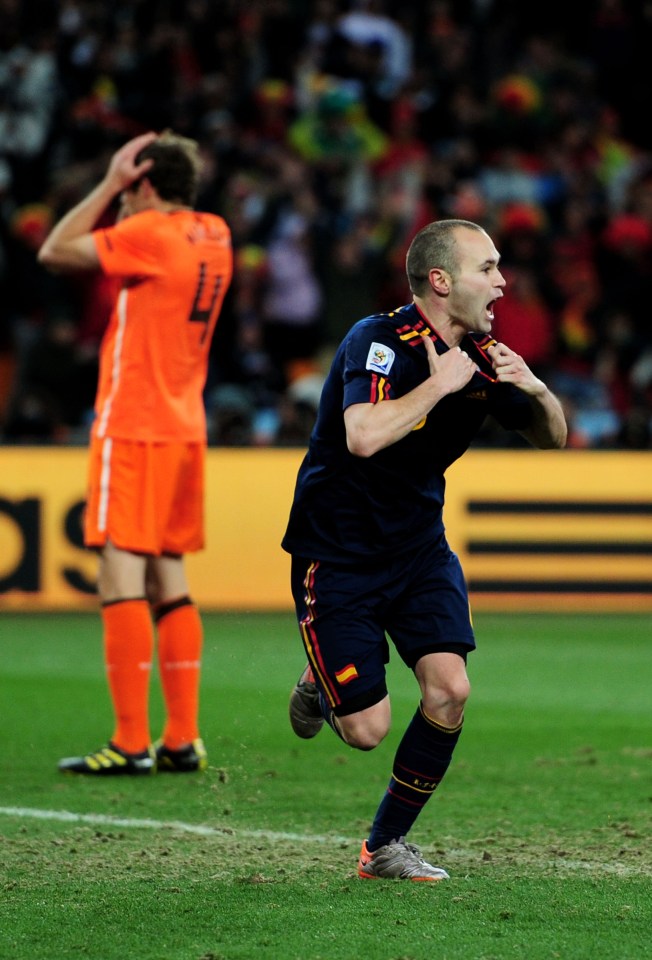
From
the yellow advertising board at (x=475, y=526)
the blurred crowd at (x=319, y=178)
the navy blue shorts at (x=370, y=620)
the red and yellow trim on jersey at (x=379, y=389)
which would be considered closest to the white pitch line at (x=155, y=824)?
the navy blue shorts at (x=370, y=620)

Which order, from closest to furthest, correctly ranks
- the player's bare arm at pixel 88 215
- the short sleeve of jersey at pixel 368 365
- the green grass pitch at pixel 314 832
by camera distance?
the green grass pitch at pixel 314 832 < the short sleeve of jersey at pixel 368 365 < the player's bare arm at pixel 88 215

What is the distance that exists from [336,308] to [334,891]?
1004 centimetres

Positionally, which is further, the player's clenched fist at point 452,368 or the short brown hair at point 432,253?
the short brown hair at point 432,253

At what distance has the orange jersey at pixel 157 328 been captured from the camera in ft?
22.0

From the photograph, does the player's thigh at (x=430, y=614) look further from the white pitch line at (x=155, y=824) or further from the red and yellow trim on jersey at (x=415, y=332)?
the white pitch line at (x=155, y=824)

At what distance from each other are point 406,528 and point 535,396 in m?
0.55

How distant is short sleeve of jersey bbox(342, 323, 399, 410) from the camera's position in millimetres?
4621

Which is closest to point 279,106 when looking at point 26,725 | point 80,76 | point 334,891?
point 80,76

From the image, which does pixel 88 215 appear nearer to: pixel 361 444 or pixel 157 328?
pixel 157 328

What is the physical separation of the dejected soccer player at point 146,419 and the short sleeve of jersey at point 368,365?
6.88 feet

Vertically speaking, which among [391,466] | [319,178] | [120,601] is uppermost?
[319,178]

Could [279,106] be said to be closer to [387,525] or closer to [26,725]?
[26,725]

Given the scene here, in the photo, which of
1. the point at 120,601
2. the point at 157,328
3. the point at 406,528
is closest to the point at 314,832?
the point at 406,528

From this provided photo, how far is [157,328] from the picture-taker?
6766mm
